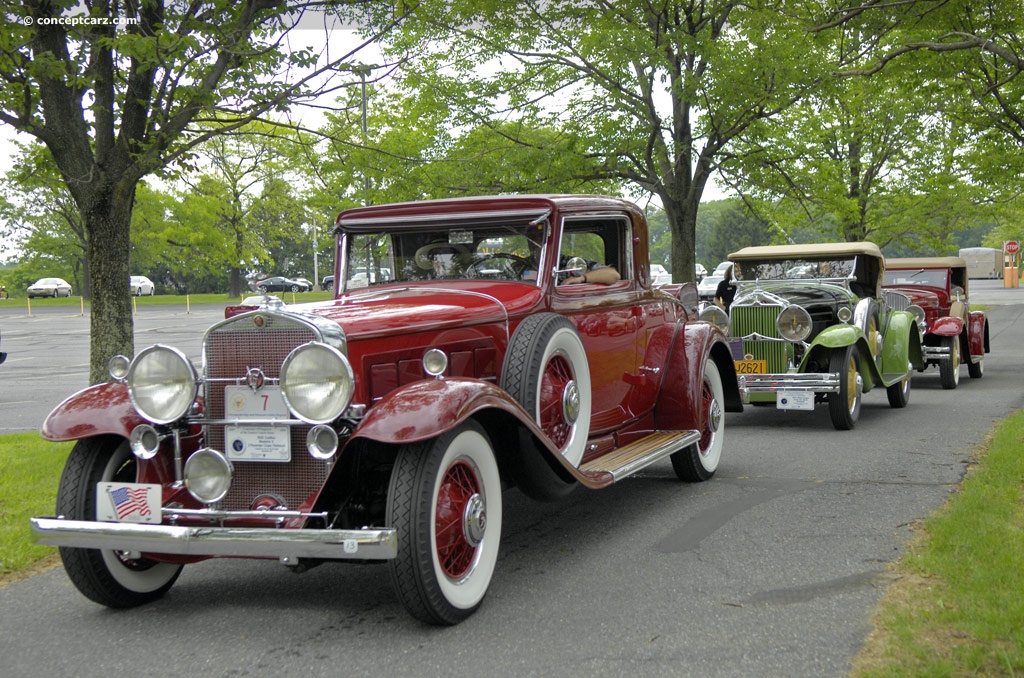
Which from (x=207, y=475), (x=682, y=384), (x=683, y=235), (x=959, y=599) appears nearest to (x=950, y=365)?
(x=683, y=235)

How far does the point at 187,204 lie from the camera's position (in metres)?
45.9

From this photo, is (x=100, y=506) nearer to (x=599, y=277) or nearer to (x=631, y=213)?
(x=599, y=277)

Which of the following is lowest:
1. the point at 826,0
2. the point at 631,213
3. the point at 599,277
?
the point at 599,277

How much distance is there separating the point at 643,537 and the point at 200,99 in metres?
4.69

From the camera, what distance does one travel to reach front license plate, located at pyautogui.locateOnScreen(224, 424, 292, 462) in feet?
14.6

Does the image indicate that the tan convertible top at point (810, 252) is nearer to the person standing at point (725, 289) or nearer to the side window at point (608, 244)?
the person standing at point (725, 289)

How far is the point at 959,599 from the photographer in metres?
4.27

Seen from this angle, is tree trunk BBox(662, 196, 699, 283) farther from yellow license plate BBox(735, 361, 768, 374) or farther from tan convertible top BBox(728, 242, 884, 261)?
yellow license plate BBox(735, 361, 768, 374)

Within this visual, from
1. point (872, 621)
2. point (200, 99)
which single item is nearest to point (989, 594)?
point (872, 621)

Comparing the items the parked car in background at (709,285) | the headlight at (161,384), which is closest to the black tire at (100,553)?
the headlight at (161,384)

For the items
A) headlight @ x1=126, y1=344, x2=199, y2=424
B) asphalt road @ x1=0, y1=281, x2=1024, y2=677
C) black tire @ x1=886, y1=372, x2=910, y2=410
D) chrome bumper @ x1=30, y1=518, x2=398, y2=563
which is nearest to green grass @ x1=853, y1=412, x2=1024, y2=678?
asphalt road @ x1=0, y1=281, x2=1024, y2=677

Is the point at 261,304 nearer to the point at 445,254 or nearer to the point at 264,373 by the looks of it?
the point at 264,373

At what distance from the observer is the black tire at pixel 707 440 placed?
7.17m

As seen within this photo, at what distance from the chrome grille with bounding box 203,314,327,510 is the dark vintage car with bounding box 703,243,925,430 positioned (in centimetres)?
579
